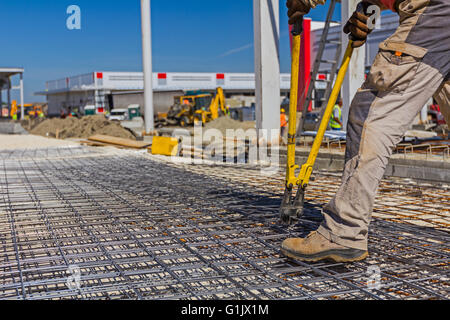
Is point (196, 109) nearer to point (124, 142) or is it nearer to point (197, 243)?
point (124, 142)

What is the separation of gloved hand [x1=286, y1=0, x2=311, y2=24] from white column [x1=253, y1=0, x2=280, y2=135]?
5.00 m

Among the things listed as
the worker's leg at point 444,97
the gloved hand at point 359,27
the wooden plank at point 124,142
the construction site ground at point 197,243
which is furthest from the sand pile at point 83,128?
the worker's leg at point 444,97

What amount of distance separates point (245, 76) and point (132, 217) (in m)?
44.0

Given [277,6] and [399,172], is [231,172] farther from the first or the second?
[277,6]

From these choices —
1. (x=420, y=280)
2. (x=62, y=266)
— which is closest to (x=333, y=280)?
(x=420, y=280)

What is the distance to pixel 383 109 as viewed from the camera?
2.13 m

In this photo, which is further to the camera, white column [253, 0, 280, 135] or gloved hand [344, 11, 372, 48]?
white column [253, 0, 280, 135]

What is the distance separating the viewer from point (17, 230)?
3133 millimetres

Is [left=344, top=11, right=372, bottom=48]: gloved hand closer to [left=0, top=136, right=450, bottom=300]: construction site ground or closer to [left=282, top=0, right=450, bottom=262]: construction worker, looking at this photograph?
[left=282, top=0, right=450, bottom=262]: construction worker

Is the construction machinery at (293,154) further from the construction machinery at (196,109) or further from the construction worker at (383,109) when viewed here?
the construction machinery at (196,109)

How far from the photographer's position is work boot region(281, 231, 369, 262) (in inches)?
86.5

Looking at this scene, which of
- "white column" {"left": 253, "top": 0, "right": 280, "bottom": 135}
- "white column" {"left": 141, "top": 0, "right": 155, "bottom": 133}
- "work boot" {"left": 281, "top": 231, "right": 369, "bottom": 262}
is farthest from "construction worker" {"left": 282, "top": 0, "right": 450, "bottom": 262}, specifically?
"white column" {"left": 141, "top": 0, "right": 155, "bottom": 133}

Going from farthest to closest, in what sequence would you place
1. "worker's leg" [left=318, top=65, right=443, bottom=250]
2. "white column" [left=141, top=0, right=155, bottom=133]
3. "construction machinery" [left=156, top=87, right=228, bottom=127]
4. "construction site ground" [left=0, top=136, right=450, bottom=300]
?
1. "construction machinery" [left=156, top=87, right=228, bottom=127]
2. "white column" [left=141, top=0, right=155, bottom=133]
3. "worker's leg" [left=318, top=65, right=443, bottom=250]
4. "construction site ground" [left=0, top=136, right=450, bottom=300]

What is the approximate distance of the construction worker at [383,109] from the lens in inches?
82.5
